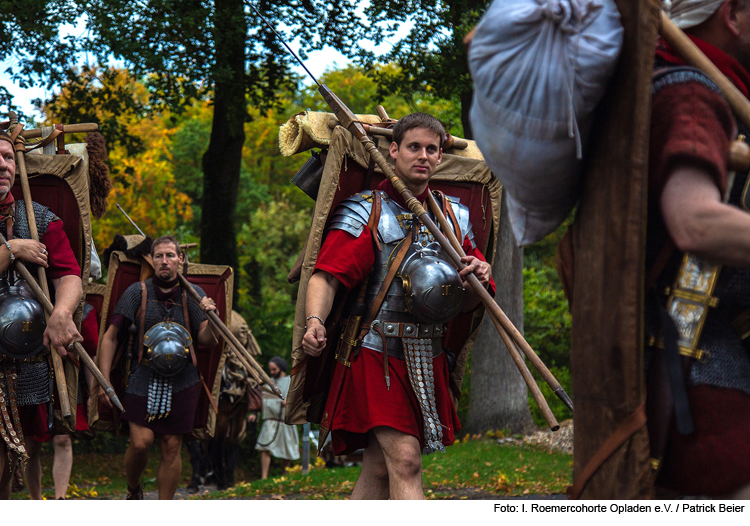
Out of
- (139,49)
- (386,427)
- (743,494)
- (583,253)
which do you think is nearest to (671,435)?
(743,494)

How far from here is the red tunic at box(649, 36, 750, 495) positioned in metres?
1.94

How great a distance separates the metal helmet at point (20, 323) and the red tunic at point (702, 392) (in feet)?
12.3

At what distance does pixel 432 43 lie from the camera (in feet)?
39.4

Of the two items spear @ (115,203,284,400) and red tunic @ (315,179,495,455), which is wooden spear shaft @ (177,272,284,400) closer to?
spear @ (115,203,284,400)

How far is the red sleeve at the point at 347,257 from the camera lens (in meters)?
4.16

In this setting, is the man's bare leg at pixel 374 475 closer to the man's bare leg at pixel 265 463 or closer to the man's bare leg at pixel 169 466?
the man's bare leg at pixel 169 466

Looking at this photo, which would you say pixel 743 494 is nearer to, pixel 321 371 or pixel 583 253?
pixel 583 253

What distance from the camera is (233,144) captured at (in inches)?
529

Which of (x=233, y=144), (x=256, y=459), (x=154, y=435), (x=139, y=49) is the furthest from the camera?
(x=256, y=459)

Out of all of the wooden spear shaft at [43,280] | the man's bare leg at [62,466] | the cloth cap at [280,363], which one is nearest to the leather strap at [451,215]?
the wooden spear shaft at [43,280]

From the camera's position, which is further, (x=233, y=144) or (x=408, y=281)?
(x=233, y=144)

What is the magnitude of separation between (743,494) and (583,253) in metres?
0.62

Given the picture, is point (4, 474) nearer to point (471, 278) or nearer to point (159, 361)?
point (159, 361)

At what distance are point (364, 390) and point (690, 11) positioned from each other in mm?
2369
